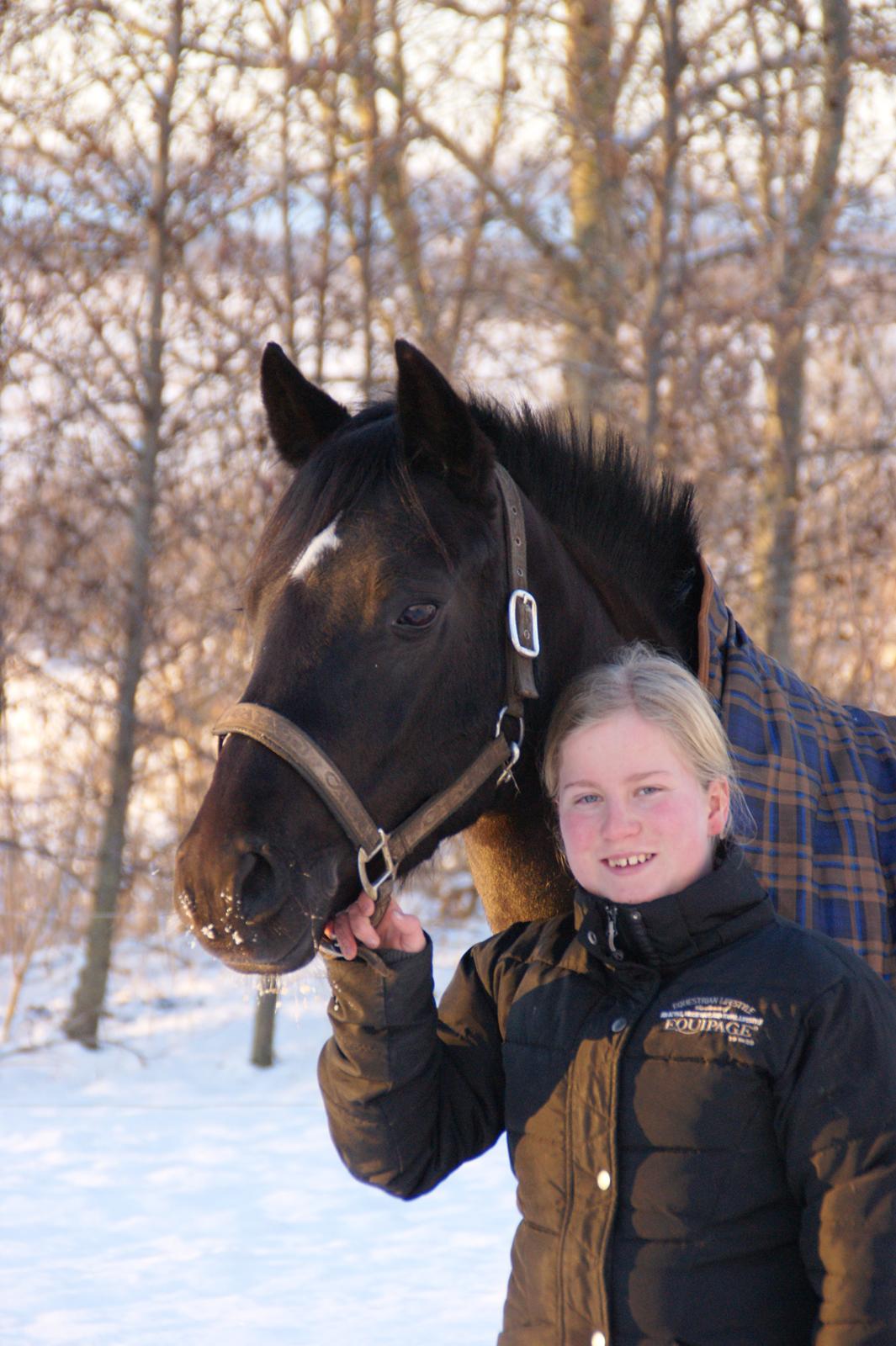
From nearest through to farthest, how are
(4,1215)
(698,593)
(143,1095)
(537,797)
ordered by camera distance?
(537,797)
(698,593)
(4,1215)
(143,1095)

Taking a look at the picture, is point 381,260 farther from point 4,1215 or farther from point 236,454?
point 4,1215

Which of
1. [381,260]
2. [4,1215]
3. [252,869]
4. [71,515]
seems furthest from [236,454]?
[252,869]

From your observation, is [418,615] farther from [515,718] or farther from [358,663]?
[515,718]

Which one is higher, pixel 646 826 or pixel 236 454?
pixel 236 454

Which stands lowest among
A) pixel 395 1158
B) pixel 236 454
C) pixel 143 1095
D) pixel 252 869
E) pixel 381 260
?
pixel 143 1095

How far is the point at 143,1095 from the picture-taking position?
206 inches

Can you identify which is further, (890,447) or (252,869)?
(890,447)

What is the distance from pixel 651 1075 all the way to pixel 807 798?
Result: 666 mm

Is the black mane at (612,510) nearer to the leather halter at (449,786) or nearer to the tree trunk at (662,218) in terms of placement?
the leather halter at (449,786)

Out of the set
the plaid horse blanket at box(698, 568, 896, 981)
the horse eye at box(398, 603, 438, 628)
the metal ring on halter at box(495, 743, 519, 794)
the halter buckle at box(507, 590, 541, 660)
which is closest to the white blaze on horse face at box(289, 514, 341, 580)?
the horse eye at box(398, 603, 438, 628)

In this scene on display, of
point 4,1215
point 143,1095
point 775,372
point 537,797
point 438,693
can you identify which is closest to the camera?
point 438,693

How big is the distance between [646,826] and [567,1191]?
Result: 0.46 m

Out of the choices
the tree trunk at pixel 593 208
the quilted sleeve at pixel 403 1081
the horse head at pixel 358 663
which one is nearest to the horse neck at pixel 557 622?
the horse head at pixel 358 663

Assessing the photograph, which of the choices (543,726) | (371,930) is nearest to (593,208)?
(543,726)
